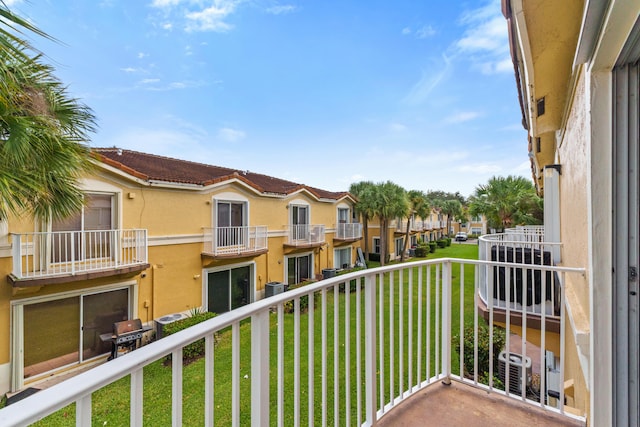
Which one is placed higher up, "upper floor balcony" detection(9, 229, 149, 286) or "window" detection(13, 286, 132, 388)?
"upper floor balcony" detection(9, 229, 149, 286)

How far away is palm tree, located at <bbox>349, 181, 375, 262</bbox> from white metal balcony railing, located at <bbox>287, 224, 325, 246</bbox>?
540cm

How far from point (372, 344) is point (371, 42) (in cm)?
906

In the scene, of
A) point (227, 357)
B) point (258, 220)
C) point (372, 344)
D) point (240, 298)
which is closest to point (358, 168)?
point (258, 220)

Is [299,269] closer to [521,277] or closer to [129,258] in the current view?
[129,258]

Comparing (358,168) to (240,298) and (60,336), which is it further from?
(60,336)

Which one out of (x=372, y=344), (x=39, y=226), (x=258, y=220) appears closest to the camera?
(x=372, y=344)

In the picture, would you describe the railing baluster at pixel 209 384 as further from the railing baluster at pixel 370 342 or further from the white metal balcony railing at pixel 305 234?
the white metal balcony railing at pixel 305 234

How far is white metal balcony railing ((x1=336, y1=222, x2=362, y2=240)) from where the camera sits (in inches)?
734

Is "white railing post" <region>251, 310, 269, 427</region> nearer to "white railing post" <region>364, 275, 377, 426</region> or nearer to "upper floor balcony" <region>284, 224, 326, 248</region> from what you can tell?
"white railing post" <region>364, 275, 377, 426</region>

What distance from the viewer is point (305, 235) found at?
15.2 m

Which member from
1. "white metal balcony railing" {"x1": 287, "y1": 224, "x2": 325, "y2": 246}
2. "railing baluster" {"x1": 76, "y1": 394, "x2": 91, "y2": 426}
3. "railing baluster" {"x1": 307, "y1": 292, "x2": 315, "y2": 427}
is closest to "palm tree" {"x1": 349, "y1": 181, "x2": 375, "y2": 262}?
"white metal balcony railing" {"x1": 287, "y1": 224, "x2": 325, "y2": 246}

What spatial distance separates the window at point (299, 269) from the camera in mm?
14703

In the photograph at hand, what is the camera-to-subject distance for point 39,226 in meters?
6.50

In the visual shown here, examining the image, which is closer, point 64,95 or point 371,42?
point 64,95
